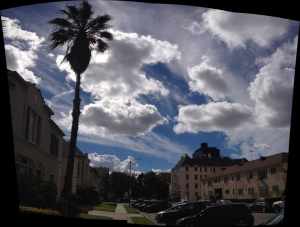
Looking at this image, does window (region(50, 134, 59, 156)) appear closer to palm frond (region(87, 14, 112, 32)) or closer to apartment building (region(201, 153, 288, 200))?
palm frond (region(87, 14, 112, 32))

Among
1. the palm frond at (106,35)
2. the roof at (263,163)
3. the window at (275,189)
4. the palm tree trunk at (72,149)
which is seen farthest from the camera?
the roof at (263,163)

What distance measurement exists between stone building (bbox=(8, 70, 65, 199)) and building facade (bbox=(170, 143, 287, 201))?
34.3m

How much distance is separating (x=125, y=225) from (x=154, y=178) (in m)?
85.7

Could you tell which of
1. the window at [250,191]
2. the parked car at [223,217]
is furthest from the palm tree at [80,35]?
the window at [250,191]

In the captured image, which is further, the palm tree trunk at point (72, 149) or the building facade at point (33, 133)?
the palm tree trunk at point (72, 149)

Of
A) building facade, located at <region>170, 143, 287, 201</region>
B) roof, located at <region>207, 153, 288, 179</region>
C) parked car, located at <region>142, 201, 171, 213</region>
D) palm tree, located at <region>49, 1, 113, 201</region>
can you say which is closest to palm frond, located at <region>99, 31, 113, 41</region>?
palm tree, located at <region>49, 1, 113, 201</region>

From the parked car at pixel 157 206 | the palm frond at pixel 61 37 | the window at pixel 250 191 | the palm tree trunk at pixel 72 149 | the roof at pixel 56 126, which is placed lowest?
the parked car at pixel 157 206

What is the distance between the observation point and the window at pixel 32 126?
2808cm

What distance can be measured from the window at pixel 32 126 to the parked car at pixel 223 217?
13.1m

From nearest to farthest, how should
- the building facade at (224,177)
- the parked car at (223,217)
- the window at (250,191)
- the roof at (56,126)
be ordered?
the parked car at (223,217)
the roof at (56,126)
the building facade at (224,177)
the window at (250,191)

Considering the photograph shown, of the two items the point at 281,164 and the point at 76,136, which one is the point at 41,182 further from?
the point at 281,164

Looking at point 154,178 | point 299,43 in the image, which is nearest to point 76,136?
point 299,43

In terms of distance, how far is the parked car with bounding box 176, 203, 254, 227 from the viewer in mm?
21472

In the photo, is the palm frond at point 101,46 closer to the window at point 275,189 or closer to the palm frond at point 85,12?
the palm frond at point 85,12
